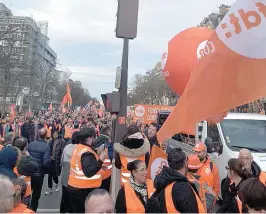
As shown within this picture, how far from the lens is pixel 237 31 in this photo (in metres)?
3.20

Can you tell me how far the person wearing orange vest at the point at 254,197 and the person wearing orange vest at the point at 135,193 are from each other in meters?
1.21

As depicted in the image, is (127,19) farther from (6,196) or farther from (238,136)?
(6,196)

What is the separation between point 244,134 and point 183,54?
294 cm

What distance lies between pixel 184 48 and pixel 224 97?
2.48 m

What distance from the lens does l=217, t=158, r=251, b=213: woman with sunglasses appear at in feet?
9.59

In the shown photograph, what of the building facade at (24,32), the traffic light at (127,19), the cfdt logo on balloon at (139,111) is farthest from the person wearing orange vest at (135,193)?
the building facade at (24,32)

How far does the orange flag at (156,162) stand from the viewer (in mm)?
4355

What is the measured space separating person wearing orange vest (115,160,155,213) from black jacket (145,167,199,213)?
42cm

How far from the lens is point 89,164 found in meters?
4.57

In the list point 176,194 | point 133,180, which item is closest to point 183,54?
point 133,180

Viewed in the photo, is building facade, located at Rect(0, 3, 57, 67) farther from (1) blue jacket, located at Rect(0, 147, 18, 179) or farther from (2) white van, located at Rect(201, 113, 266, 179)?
(1) blue jacket, located at Rect(0, 147, 18, 179)

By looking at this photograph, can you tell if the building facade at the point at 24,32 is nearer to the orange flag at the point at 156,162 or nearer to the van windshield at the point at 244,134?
the van windshield at the point at 244,134

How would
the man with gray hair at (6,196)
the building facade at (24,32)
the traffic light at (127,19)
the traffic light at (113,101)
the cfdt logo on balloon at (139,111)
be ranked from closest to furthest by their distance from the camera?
the man with gray hair at (6,196) < the traffic light at (127,19) < the traffic light at (113,101) < the cfdt logo on balloon at (139,111) < the building facade at (24,32)

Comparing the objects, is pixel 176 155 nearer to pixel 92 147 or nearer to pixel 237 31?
pixel 237 31
